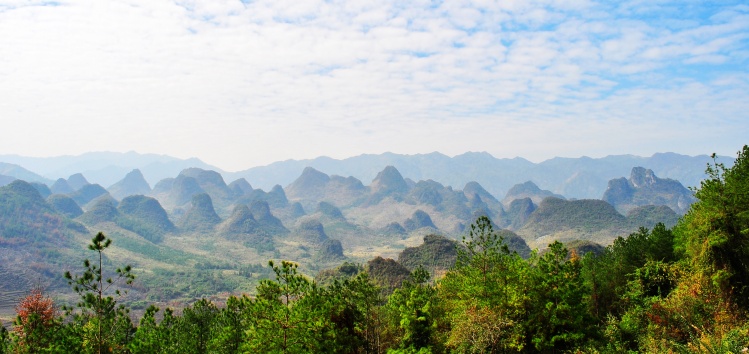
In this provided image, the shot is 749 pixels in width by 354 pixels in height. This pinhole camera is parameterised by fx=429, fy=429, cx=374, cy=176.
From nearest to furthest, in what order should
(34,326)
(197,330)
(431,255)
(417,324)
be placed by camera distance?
(34,326) < (417,324) < (197,330) < (431,255)

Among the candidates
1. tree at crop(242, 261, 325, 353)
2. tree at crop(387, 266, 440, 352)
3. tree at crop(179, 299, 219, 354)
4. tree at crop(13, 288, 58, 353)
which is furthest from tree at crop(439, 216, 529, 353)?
tree at crop(13, 288, 58, 353)

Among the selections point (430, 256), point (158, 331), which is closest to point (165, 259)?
point (430, 256)

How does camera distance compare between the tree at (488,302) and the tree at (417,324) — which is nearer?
the tree at (488,302)

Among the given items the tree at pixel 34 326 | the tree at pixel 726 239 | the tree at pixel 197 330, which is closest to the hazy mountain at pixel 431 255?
the tree at pixel 197 330

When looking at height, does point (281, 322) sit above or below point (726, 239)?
below

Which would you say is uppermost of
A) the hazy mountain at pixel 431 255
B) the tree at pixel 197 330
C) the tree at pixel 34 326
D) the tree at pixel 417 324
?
the tree at pixel 34 326

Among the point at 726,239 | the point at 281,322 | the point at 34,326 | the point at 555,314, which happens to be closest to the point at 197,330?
the point at 34,326

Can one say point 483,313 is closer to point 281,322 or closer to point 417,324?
point 417,324

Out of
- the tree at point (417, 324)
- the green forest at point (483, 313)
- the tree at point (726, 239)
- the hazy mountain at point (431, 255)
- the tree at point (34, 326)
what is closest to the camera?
the tree at point (34, 326)

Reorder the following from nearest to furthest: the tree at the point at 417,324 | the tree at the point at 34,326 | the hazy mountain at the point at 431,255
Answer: the tree at the point at 34,326
the tree at the point at 417,324
the hazy mountain at the point at 431,255

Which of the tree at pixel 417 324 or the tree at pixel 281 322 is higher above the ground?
the tree at pixel 281 322

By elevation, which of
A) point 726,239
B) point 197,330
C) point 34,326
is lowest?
point 197,330

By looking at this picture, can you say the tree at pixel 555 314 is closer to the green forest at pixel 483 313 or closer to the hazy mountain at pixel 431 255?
the green forest at pixel 483 313

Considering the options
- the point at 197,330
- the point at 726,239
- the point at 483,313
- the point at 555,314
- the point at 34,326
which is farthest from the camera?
the point at 197,330
